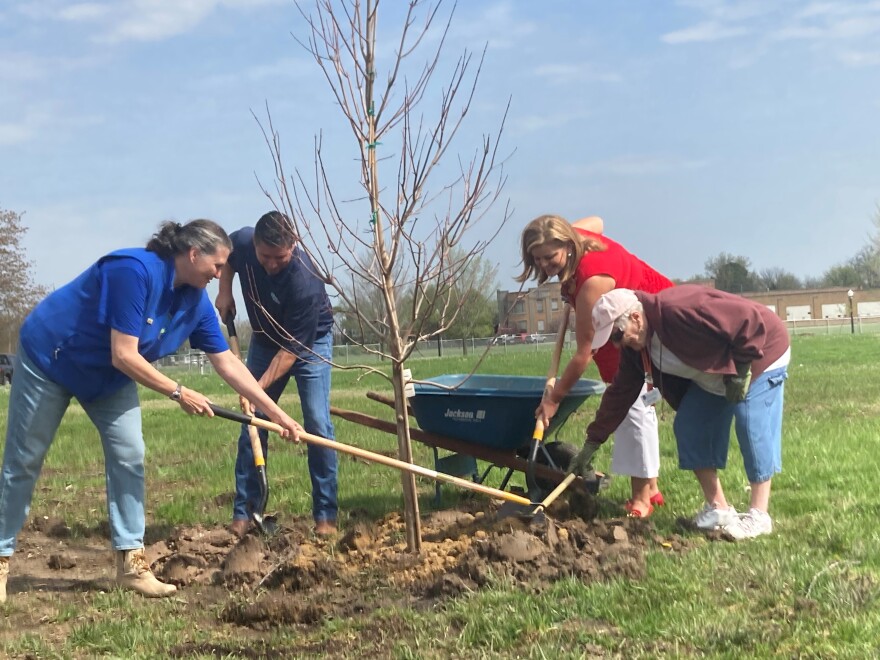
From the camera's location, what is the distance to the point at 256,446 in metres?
5.05

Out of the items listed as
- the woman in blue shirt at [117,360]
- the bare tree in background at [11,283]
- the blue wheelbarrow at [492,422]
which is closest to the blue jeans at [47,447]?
the woman in blue shirt at [117,360]

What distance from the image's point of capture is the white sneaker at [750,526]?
4.13 metres

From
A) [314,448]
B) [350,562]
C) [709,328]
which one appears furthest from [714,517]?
[314,448]

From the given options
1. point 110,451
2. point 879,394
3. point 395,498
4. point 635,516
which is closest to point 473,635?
point 635,516

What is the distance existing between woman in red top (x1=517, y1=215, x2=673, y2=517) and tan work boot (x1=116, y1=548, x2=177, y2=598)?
2105 mm

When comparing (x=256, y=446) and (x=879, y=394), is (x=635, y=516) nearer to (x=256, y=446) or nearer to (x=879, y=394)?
(x=256, y=446)

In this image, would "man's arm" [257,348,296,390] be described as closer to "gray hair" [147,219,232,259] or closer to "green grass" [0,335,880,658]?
"gray hair" [147,219,232,259]

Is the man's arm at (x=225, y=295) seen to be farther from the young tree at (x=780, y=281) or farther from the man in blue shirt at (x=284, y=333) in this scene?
the young tree at (x=780, y=281)

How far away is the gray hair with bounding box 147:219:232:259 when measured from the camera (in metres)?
3.97

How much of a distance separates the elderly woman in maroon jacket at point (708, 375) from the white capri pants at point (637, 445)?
0.47 m

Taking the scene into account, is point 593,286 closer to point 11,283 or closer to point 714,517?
point 714,517

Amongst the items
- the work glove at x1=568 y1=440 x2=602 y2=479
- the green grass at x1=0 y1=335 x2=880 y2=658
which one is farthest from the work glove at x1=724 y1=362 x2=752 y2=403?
the work glove at x1=568 y1=440 x2=602 y2=479

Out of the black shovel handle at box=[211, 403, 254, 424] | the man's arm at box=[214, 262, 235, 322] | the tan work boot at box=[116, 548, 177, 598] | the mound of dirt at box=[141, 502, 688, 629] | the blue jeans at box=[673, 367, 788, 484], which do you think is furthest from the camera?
the man's arm at box=[214, 262, 235, 322]

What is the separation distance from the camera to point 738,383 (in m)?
4.07
